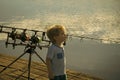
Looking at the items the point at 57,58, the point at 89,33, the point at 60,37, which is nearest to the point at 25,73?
the point at 57,58

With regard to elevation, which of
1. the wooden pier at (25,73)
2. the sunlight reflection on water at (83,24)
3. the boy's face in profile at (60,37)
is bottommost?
the wooden pier at (25,73)

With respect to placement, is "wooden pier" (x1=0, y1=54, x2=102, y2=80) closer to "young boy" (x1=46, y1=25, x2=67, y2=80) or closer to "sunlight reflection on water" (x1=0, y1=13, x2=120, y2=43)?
"young boy" (x1=46, y1=25, x2=67, y2=80)

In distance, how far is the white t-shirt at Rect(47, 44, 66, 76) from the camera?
4.53 meters

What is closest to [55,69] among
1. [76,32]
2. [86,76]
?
[86,76]

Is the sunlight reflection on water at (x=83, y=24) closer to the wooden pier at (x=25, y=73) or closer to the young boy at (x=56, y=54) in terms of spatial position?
the wooden pier at (x=25, y=73)

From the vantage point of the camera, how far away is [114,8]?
41500 millimetres

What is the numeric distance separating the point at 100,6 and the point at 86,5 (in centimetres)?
228

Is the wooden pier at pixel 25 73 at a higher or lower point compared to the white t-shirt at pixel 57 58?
lower

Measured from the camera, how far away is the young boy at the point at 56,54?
4434 millimetres

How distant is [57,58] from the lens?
4574 millimetres

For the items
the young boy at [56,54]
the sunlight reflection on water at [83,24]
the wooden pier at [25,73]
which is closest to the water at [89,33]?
the sunlight reflection on water at [83,24]

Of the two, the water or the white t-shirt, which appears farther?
the water

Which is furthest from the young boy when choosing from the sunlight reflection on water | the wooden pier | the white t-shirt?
the sunlight reflection on water

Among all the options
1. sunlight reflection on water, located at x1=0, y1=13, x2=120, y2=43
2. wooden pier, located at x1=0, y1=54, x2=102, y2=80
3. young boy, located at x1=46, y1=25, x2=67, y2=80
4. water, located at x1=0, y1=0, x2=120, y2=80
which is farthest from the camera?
sunlight reflection on water, located at x1=0, y1=13, x2=120, y2=43
